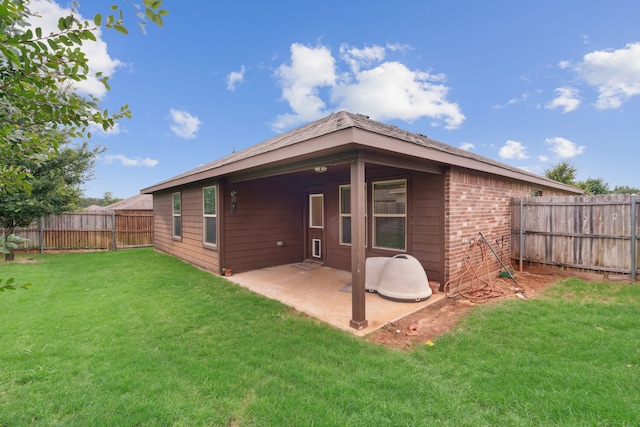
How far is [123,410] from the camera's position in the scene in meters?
2.17

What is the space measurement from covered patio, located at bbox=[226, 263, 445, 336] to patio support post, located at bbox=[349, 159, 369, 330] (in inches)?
7.1

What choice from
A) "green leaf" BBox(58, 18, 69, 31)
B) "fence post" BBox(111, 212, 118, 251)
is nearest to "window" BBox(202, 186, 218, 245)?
"green leaf" BBox(58, 18, 69, 31)

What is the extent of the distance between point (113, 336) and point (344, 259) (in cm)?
474

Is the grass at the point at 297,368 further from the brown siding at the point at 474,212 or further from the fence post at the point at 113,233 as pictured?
the fence post at the point at 113,233

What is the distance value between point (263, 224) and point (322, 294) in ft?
9.62

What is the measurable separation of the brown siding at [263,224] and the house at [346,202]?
0.03m

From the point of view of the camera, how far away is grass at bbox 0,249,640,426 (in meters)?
2.13

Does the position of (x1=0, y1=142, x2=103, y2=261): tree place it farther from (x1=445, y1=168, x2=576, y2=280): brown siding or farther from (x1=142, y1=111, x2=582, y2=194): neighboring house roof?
(x1=445, y1=168, x2=576, y2=280): brown siding

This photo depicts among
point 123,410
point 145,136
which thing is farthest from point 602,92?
point 145,136

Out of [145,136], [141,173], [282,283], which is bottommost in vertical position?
[282,283]

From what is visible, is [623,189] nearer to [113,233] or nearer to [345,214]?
[345,214]

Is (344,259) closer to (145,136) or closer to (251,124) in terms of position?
(251,124)

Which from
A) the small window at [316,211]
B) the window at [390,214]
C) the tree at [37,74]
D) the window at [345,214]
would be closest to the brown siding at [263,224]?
the small window at [316,211]

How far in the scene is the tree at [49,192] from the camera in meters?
8.88
